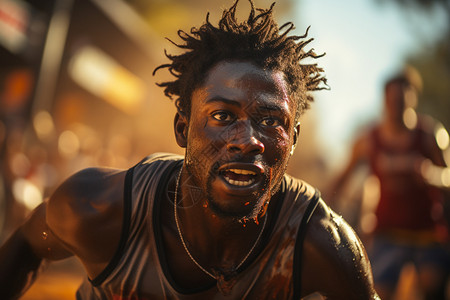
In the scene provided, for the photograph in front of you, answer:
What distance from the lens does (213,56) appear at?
7.74 feet

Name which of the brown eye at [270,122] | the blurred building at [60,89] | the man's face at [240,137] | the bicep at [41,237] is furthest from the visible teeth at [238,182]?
the blurred building at [60,89]

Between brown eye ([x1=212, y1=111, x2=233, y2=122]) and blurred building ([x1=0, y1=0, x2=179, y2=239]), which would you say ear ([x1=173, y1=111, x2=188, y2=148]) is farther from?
blurred building ([x1=0, y1=0, x2=179, y2=239])

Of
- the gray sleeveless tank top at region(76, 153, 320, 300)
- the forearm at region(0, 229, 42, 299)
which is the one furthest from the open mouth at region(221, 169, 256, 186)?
the forearm at region(0, 229, 42, 299)

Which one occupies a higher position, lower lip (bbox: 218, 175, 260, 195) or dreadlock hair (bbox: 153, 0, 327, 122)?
dreadlock hair (bbox: 153, 0, 327, 122)

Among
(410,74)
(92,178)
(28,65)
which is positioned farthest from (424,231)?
(28,65)

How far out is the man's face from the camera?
2086mm

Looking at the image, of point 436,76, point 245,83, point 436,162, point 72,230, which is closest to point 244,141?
point 245,83

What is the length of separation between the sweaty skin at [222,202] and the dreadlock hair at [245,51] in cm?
6

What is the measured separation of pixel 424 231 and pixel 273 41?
299 cm

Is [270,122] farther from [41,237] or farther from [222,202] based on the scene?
[41,237]

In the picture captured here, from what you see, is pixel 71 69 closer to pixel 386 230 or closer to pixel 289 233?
pixel 386 230

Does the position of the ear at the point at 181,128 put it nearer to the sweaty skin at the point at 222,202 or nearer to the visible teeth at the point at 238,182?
the sweaty skin at the point at 222,202

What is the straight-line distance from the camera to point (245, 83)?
7.09 feet

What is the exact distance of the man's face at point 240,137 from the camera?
2.09 meters
